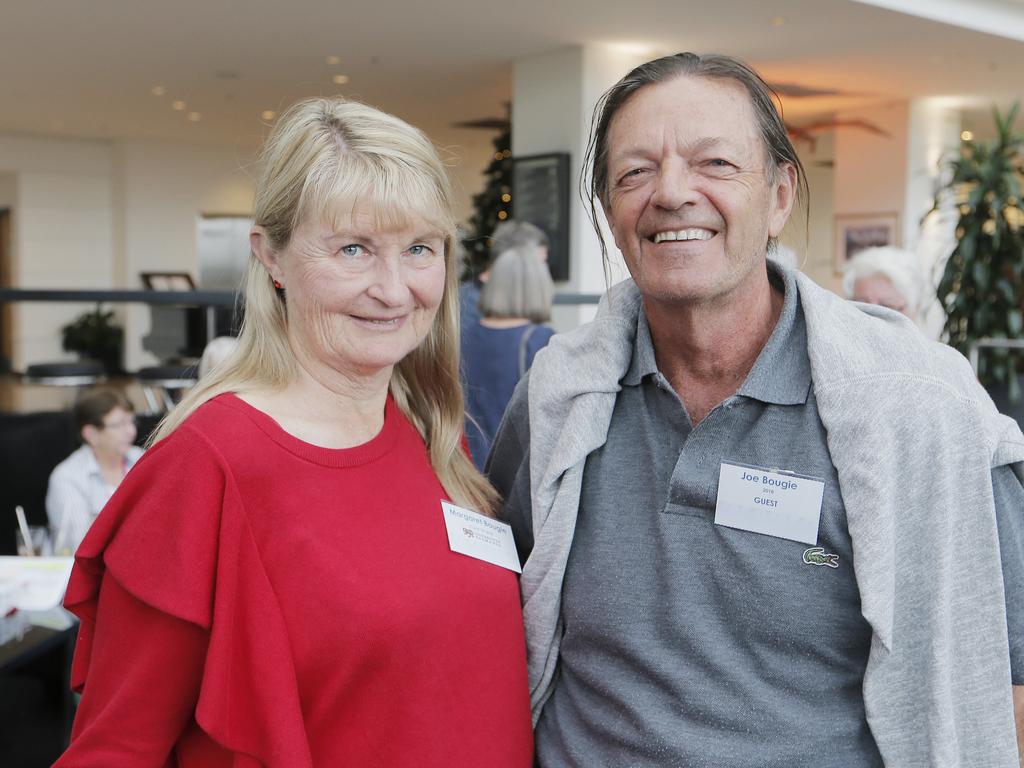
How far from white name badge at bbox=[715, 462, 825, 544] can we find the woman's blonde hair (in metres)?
0.50

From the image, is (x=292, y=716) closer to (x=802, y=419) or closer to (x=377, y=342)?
(x=377, y=342)

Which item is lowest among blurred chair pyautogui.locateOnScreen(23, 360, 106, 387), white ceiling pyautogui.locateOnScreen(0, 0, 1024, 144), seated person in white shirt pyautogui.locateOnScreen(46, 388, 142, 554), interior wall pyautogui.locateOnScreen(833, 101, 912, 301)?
seated person in white shirt pyautogui.locateOnScreen(46, 388, 142, 554)

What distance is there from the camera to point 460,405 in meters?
1.62

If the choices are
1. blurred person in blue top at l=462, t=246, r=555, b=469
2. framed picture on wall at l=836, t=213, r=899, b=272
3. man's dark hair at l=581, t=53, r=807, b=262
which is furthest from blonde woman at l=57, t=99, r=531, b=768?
framed picture on wall at l=836, t=213, r=899, b=272

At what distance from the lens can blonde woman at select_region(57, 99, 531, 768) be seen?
1.16 meters

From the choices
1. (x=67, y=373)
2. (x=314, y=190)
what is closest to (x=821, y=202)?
(x=67, y=373)

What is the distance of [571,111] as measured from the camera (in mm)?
8250

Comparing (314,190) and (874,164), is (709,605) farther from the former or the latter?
(874,164)

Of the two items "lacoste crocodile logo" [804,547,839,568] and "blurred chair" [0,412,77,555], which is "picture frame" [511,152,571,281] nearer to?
"blurred chair" [0,412,77,555]

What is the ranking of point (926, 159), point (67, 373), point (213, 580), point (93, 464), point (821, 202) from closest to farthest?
point (213, 580) < point (93, 464) < point (67, 373) < point (926, 159) < point (821, 202)

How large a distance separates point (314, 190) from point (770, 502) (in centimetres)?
67

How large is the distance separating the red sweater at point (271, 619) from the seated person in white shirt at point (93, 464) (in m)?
2.88

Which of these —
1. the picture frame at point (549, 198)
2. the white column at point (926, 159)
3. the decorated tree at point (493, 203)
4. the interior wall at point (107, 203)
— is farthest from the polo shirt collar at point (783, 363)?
the interior wall at point (107, 203)

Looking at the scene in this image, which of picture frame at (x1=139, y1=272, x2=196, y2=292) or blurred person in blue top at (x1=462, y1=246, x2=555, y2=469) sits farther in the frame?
picture frame at (x1=139, y1=272, x2=196, y2=292)
